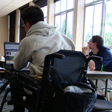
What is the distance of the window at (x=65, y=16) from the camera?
5879 mm

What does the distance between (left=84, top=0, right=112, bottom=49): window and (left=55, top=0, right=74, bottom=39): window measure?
80 centimetres

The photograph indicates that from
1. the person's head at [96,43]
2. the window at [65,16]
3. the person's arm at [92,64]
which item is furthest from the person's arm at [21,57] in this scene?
the window at [65,16]

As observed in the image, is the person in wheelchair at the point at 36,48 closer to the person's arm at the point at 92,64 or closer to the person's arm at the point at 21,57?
the person's arm at the point at 21,57

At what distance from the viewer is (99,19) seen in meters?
4.56

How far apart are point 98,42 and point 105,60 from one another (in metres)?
0.38

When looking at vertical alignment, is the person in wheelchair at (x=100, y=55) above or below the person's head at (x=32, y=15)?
below

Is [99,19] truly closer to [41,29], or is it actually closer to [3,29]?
[41,29]

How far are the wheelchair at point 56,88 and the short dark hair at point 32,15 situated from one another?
445 millimetres

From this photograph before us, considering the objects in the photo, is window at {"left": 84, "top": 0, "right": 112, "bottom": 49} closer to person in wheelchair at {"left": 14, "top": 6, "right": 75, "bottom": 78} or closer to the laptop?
the laptop

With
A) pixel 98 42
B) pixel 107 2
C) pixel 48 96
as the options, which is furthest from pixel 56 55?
pixel 107 2

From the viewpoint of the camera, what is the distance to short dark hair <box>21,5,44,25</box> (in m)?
1.36

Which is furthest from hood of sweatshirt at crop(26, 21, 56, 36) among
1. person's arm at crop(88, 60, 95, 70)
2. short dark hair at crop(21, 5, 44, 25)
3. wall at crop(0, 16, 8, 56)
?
wall at crop(0, 16, 8, 56)

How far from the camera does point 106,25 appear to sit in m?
4.28

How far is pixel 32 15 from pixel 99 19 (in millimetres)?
3598
